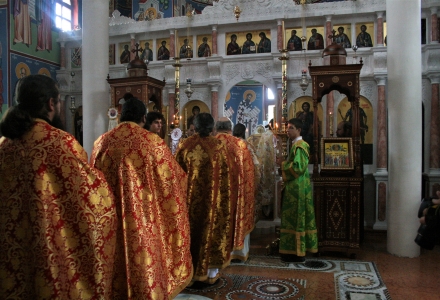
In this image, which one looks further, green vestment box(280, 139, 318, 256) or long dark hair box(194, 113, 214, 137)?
green vestment box(280, 139, 318, 256)

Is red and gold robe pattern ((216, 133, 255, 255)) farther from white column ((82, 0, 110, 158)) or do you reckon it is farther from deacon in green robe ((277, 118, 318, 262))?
white column ((82, 0, 110, 158))

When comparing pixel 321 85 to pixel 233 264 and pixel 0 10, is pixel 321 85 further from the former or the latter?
pixel 0 10

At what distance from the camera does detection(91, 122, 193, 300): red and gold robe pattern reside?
243 cm

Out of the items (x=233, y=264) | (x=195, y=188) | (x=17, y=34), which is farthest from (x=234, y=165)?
(x=17, y=34)

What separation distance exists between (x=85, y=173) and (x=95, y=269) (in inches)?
18.3

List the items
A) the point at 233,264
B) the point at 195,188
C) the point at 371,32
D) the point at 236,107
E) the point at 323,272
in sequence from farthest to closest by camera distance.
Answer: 1. the point at 236,107
2. the point at 371,32
3. the point at 233,264
4. the point at 323,272
5. the point at 195,188

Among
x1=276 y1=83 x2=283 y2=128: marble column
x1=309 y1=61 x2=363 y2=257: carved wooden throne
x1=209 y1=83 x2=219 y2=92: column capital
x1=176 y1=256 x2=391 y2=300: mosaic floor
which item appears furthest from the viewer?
x1=209 y1=83 x2=219 y2=92: column capital

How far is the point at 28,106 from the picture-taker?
1.82m

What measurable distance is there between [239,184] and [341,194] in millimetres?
1709

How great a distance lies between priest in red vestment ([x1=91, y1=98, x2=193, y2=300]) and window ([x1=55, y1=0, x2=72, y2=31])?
31.3ft

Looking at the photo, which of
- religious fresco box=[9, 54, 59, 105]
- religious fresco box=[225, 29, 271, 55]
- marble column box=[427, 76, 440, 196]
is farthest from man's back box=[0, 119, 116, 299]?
religious fresco box=[9, 54, 59, 105]

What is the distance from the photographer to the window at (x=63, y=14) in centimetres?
1084

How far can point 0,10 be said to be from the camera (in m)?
8.85

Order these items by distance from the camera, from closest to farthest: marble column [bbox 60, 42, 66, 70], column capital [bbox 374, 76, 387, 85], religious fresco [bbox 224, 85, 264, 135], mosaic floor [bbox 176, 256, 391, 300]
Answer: mosaic floor [bbox 176, 256, 391, 300] < column capital [bbox 374, 76, 387, 85] < marble column [bbox 60, 42, 66, 70] < religious fresco [bbox 224, 85, 264, 135]
